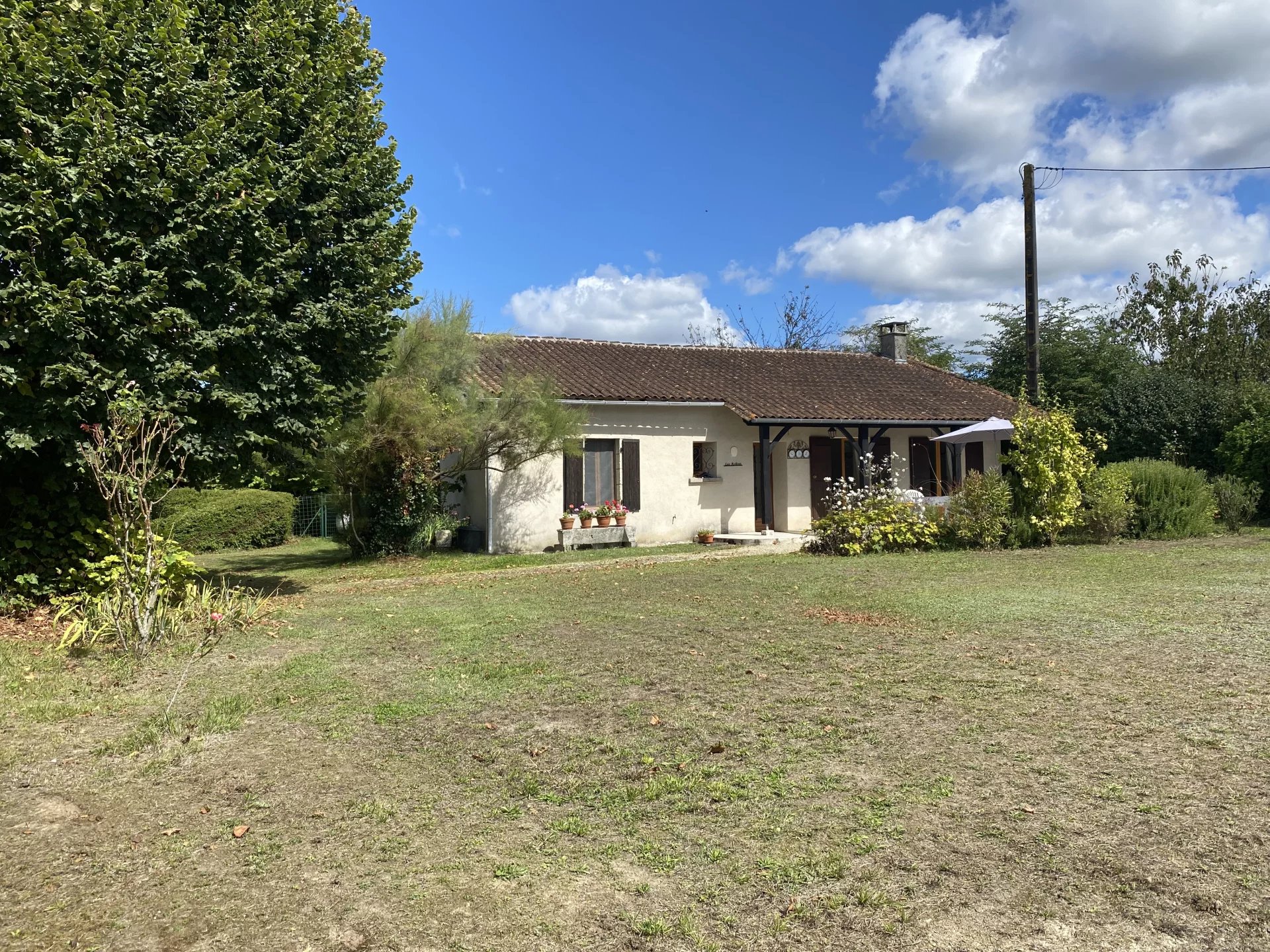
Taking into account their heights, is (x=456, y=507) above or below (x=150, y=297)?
below

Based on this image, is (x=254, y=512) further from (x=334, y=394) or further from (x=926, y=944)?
(x=926, y=944)

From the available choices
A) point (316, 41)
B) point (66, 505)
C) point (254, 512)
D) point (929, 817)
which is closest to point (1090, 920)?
point (929, 817)

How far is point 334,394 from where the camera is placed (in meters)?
9.85

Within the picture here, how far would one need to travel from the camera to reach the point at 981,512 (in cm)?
1489

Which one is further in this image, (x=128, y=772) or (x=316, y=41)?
(x=316, y=41)

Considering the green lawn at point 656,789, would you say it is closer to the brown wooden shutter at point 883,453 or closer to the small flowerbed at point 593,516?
the small flowerbed at point 593,516

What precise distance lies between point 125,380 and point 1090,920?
8.60 meters

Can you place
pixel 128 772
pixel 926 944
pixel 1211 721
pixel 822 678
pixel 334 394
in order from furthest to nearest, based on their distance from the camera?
1. pixel 334 394
2. pixel 822 678
3. pixel 1211 721
4. pixel 128 772
5. pixel 926 944

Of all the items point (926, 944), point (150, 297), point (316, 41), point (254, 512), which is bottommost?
point (926, 944)

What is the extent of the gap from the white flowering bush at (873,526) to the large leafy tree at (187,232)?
8.16 meters

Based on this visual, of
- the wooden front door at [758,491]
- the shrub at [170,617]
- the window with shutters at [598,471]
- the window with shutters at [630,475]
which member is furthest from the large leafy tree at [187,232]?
the wooden front door at [758,491]

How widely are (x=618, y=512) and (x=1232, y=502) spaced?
39.8 feet

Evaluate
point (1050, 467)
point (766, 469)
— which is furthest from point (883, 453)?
point (1050, 467)

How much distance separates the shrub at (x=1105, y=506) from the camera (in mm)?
15234
